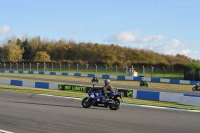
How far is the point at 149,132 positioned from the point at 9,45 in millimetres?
100981

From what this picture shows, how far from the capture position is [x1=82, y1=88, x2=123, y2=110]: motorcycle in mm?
14820

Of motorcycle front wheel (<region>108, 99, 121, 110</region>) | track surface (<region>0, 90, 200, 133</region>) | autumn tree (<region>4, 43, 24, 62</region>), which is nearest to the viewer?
track surface (<region>0, 90, 200, 133</region>)

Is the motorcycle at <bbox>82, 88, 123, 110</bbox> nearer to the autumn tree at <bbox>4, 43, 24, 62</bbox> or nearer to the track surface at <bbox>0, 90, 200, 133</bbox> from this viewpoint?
the track surface at <bbox>0, 90, 200, 133</bbox>

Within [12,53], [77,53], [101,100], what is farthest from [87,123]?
[77,53]

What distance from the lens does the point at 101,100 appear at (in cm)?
1515

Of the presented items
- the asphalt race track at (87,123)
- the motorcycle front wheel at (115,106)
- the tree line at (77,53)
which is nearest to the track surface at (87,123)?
the asphalt race track at (87,123)

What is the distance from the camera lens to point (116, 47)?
11888 cm

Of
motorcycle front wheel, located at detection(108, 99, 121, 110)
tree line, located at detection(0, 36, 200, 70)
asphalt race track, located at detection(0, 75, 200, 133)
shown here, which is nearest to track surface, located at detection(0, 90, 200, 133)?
asphalt race track, located at detection(0, 75, 200, 133)

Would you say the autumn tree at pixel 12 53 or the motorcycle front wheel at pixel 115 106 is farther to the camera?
the autumn tree at pixel 12 53

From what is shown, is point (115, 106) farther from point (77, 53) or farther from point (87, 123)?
point (77, 53)

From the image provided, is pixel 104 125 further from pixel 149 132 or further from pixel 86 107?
pixel 86 107

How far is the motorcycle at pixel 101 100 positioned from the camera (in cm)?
1482

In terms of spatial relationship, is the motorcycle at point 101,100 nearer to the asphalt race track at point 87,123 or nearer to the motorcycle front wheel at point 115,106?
the motorcycle front wheel at point 115,106

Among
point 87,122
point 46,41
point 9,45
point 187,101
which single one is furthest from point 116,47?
point 87,122
